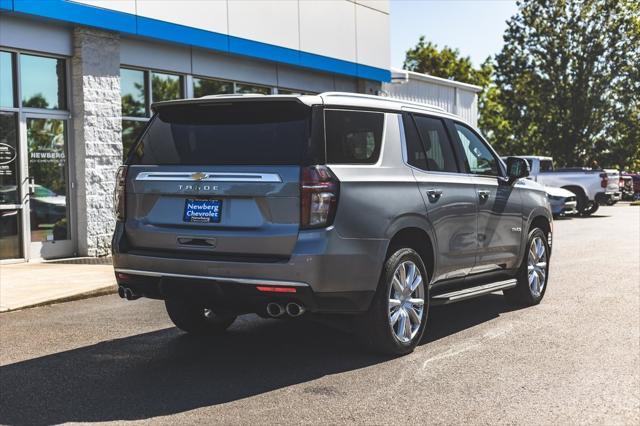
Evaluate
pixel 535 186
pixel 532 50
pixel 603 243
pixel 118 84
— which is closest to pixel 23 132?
pixel 118 84

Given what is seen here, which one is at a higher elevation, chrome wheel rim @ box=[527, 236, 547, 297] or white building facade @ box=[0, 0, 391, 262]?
white building facade @ box=[0, 0, 391, 262]

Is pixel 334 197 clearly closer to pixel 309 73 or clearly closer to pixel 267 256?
pixel 267 256

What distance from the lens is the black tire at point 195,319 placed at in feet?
23.1

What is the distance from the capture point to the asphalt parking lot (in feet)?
15.8

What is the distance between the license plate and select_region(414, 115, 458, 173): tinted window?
1.98 metres

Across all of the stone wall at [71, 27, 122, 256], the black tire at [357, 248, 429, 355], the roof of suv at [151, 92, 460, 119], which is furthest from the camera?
the stone wall at [71, 27, 122, 256]

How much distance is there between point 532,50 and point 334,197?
4990 cm

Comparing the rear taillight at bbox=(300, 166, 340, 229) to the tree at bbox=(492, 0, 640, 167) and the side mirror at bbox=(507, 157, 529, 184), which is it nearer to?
the side mirror at bbox=(507, 157, 529, 184)

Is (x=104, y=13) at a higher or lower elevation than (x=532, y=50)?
lower

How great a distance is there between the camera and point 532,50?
172 feet

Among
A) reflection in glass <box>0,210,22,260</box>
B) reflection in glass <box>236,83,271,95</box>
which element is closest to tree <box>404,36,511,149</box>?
reflection in glass <box>236,83,271,95</box>

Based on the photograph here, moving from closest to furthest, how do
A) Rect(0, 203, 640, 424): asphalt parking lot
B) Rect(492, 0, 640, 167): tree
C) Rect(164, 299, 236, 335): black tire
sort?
Rect(0, 203, 640, 424): asphalt parking lot
Rect(164, 299, 236, 335): black tire
Rect(492, 0, 640, 167): tree

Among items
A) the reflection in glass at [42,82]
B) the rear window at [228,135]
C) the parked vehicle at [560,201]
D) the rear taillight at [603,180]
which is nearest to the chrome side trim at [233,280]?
the rear window at [228,135]

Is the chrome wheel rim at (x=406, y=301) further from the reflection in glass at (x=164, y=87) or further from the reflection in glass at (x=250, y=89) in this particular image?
the reflection in glass at (x=250, y=89)
